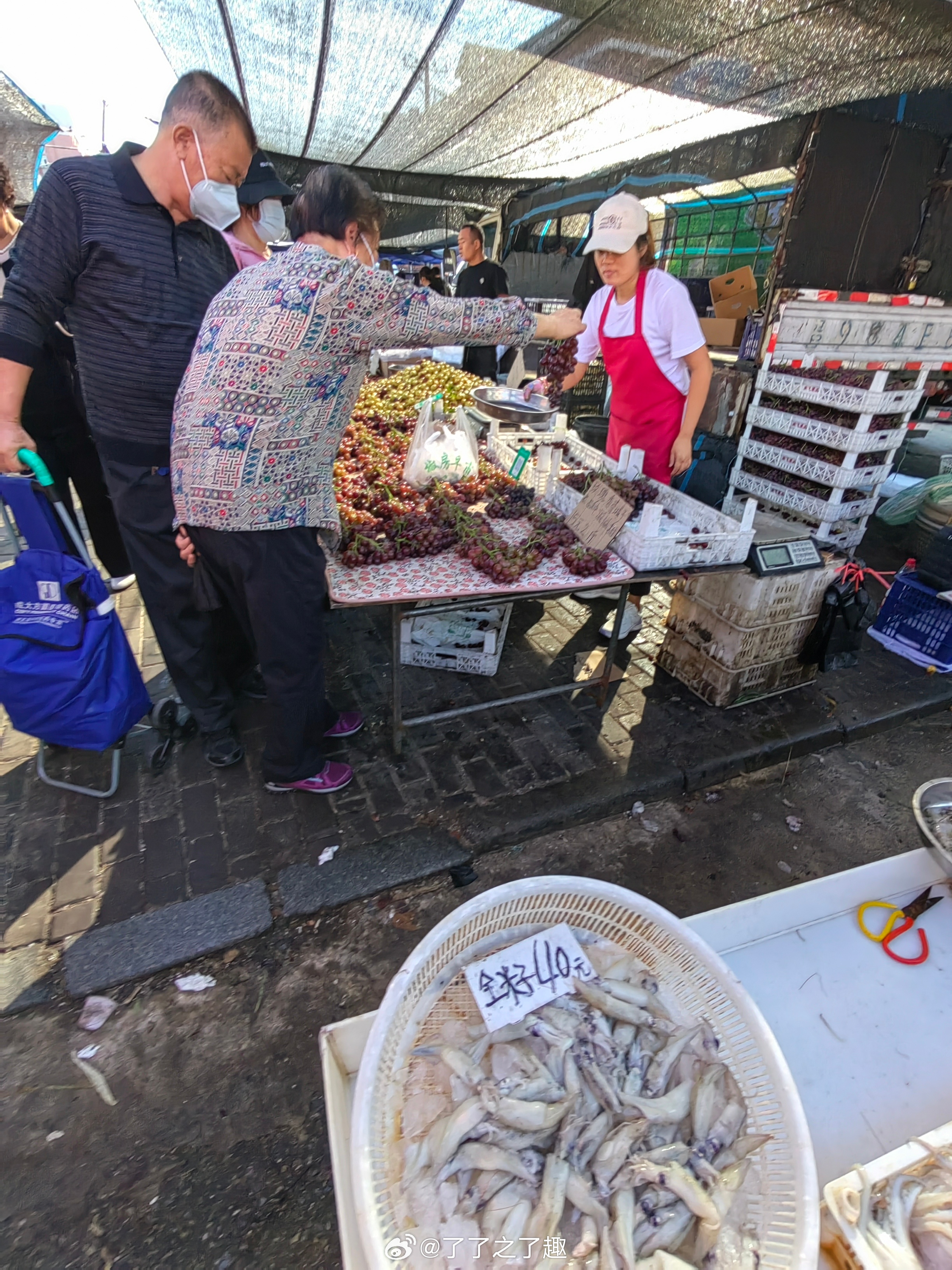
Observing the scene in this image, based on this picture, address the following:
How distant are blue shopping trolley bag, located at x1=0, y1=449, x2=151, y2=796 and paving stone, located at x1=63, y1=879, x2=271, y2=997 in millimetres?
807

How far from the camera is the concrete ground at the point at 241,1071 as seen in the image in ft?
5.42

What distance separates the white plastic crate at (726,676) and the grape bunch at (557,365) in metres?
1.80

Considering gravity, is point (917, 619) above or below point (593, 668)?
above

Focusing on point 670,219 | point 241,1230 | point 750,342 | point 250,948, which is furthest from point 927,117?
point 241,1230

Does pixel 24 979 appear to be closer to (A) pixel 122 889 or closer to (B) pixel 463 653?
(A) pixel 122 889

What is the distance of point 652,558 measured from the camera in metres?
2.88

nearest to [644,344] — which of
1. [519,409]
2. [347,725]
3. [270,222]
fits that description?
[519,409]

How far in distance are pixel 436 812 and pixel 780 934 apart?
1.58 meters

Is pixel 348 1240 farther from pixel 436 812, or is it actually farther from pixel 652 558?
pixel 652 558

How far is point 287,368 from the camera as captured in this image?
1935 mm

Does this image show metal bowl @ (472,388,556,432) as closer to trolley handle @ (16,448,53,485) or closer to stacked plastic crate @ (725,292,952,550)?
stacked plastic crate @ (725,292,952,550)

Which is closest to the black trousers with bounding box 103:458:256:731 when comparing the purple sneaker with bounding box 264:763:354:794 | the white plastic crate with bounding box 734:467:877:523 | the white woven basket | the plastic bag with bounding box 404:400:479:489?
the purple sneaker with bounding box 264:763:354:794

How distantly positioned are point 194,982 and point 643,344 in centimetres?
383

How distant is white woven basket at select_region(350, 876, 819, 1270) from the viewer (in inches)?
41.4
